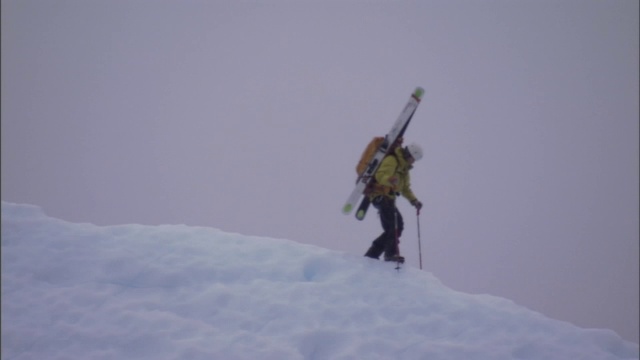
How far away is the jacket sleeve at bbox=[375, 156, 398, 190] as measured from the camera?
1169 centimetres

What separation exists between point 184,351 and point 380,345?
2.88 m

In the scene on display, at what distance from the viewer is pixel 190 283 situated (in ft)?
34.2

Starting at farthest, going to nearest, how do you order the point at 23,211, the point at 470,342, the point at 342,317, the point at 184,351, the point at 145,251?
the point at 23,211 → the point at 145,251 → the point at 342,317 → the point at 470,342 → the point at 184,351

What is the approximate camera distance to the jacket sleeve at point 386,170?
38.3 feet

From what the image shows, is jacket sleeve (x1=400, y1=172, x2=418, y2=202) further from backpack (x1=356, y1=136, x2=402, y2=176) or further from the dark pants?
backpack (x1=356, y1=136, x2=402, y2=176)

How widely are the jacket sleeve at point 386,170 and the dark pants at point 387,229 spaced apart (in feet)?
1.84

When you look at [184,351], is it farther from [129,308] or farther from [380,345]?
[380,345]

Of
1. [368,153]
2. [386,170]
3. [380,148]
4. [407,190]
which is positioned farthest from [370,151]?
[407,190]

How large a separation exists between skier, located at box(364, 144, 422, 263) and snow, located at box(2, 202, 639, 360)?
539mm

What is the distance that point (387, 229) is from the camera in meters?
12.0

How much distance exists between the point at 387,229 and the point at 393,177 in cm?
114

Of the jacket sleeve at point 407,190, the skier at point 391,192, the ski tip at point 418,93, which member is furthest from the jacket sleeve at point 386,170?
the ski tip at point 418,93

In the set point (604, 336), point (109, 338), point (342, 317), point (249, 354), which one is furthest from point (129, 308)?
point (604, 336)

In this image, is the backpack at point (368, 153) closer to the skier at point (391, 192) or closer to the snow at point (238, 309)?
the skier at point (391, 192)
